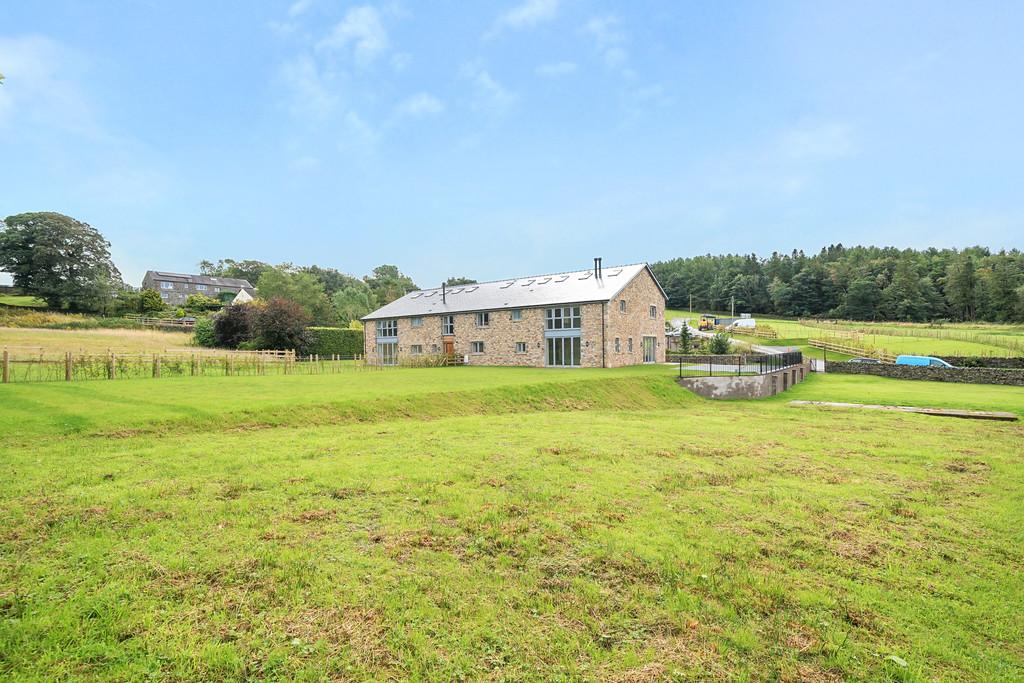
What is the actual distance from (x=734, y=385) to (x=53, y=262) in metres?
65.0

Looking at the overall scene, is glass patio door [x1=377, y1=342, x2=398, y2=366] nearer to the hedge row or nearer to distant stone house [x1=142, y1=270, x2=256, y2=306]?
the hedge row

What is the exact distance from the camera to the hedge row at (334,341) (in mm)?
47719

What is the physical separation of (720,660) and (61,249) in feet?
230

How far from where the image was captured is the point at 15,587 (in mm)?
4105

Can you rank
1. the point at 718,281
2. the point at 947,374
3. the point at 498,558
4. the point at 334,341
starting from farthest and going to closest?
the point at 718,281 < the point at 334,341 < the point at 947,374 < the point at 498,558

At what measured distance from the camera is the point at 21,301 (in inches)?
2090

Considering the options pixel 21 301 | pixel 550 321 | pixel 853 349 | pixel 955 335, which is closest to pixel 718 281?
pixel 955 335

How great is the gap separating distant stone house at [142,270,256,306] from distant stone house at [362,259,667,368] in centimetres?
5178

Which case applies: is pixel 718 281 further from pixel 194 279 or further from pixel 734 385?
pixel 194 279

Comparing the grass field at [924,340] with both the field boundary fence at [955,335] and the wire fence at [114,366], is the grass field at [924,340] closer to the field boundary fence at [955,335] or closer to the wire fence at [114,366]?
the field boundary fence at [955,335]

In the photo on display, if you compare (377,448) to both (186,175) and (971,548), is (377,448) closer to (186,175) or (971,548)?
(971,548)

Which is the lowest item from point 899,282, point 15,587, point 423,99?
point 15,587

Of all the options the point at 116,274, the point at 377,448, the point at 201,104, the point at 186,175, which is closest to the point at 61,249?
the point at 116,274

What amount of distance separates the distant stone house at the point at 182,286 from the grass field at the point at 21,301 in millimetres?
22186
